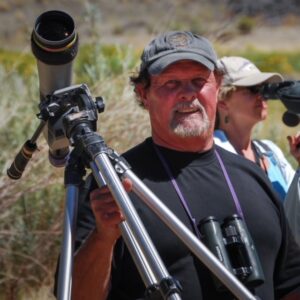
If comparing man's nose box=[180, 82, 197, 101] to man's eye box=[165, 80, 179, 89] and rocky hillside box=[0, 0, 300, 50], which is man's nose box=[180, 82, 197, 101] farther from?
rocky hillside box=[0, 0, 300, 50]

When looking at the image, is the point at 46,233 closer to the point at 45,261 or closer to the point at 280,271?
the point at 45,261

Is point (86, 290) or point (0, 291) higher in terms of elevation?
point (0, 291)

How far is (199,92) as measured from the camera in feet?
9.76

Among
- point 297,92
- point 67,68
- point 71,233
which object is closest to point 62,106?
point 67,68

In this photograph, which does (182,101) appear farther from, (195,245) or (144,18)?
(144,18)

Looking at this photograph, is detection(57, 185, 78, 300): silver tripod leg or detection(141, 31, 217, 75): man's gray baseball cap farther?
detection(141, 31, 217, 75): man's gray baseball cap

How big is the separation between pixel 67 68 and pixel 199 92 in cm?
59

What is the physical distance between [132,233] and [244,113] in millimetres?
2316

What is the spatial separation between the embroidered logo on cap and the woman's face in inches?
54.1

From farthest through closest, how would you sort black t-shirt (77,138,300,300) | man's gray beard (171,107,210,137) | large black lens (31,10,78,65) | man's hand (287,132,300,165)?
man's hand (287,132,300,165)
man's gray beard (171,107,210,137)
black t-shirt (77,138,300,300)
large black lens (31,10,78,65)

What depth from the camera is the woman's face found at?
14.4 ft

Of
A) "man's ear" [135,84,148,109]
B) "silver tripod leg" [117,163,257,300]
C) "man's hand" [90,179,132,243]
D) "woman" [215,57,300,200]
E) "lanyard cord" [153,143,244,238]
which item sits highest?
"woman" [215,57,300,200]

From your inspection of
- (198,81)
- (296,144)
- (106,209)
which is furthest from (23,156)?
(296,144)

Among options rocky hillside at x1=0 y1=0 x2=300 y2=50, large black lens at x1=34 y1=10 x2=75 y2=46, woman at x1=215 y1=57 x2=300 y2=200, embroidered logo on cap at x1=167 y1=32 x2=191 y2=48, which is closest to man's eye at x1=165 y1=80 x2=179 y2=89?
embroidered logo on cap at x1=167 y1=32 x2=191 y2=48
